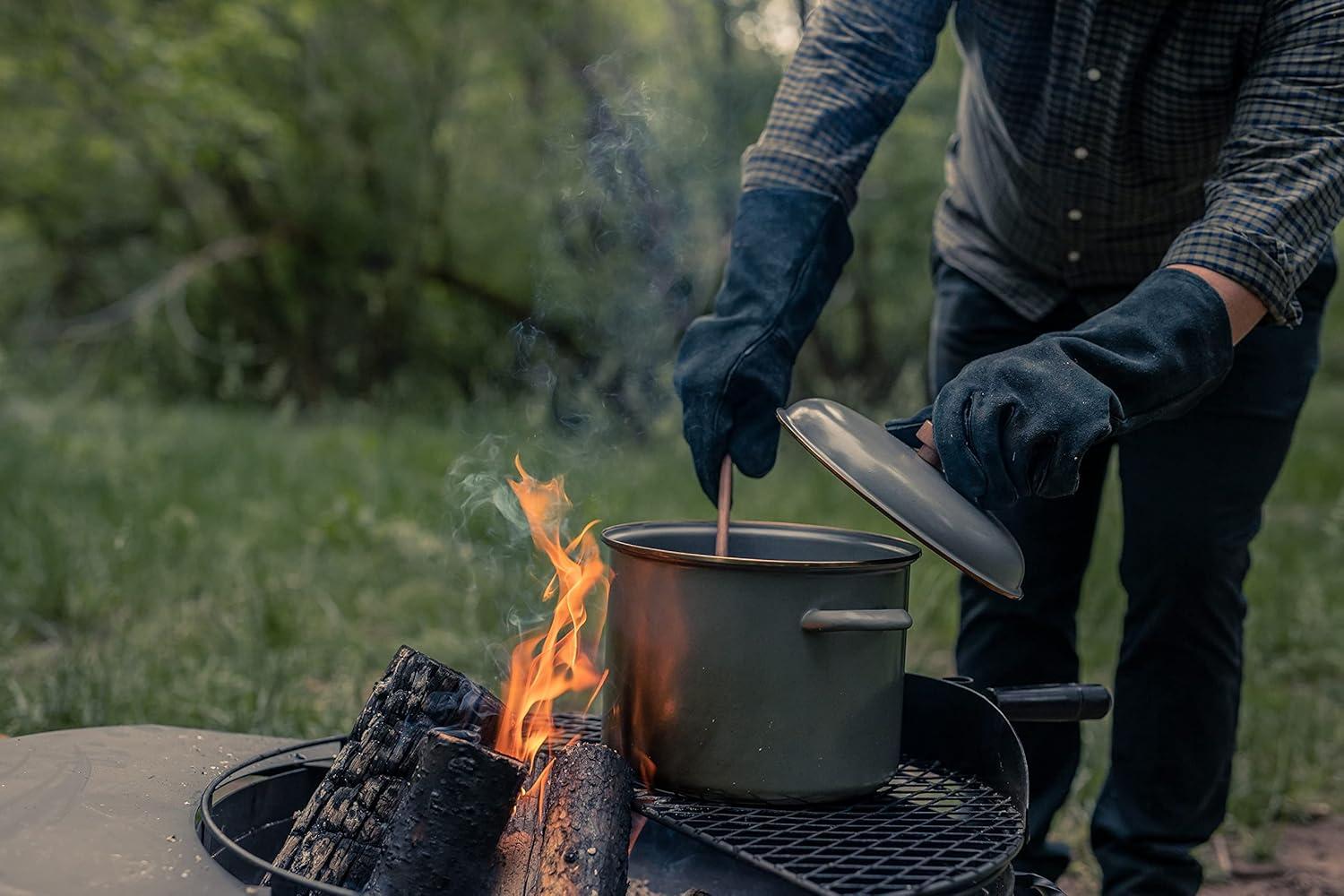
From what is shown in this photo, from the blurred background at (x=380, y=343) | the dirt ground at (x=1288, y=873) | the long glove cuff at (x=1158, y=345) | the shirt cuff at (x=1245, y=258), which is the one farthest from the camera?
the blurred background at (x=380, y=343)

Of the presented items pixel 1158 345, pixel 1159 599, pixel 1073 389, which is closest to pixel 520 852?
pixel 1073 389

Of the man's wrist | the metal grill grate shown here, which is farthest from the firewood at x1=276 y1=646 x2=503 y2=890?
the man's wrist

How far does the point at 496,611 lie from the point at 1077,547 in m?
2.02

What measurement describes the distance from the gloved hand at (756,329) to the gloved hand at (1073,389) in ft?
1.01

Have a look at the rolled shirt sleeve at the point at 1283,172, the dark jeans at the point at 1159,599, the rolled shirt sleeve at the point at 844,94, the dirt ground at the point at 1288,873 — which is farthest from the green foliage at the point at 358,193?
the rolled shirt sleeve at the point at 1283,172

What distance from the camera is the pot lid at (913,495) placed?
1.26 metres

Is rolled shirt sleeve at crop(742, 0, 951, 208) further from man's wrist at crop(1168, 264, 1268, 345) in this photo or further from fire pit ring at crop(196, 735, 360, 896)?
fire pit ring at crop(196, 735, 360, 896)

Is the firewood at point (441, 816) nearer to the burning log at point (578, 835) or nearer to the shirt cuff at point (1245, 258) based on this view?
the burning log at point (578, 835)

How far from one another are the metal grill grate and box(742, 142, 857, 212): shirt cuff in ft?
2.88

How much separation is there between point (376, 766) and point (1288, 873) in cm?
212

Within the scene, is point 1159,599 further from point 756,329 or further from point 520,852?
point 520,852

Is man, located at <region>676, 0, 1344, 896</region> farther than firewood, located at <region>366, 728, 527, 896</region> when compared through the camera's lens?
Yes

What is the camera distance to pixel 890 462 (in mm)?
1297

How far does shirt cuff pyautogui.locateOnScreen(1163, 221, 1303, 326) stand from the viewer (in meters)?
1.43
